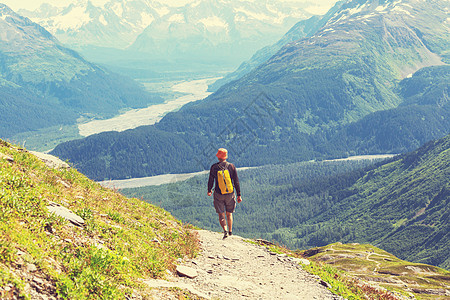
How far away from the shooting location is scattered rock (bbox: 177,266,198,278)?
74.8 ft

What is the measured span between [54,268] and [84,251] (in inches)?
90.7

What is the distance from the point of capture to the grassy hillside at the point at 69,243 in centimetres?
1482

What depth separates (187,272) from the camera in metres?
23.2

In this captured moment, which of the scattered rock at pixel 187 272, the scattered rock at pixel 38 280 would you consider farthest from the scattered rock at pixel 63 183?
the scattered rock at pixel 38 280

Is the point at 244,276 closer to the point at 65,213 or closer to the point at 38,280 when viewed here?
the point at 65,213

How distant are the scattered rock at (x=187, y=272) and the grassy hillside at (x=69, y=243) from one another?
2.02ft

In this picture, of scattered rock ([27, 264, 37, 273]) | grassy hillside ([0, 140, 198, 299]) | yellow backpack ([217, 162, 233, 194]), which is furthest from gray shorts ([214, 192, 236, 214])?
scattered rock ([27, 264, 37, 273])

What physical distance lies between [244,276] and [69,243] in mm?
11280

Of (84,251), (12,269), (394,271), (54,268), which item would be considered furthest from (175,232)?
(394,271)

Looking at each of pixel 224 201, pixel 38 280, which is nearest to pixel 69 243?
pixel 38 280

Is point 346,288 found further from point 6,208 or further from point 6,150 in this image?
point 6,150

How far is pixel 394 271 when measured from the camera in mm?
93938

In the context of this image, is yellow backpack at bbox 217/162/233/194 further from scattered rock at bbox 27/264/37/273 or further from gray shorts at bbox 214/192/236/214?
scattered rock at bbox 27/264/37/273

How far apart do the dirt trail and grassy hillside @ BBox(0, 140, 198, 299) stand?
1.58 m
